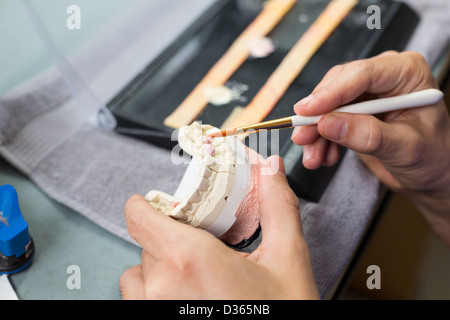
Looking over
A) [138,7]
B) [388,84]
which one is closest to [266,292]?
[388,84]

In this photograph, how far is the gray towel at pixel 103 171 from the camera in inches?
29.4

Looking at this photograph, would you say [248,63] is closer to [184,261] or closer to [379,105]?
[379,105]

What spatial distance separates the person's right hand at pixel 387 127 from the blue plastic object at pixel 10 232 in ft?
1.45

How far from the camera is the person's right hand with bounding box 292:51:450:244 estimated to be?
661 millimetres

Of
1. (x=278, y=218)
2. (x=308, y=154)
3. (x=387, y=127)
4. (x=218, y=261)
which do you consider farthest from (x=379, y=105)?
(x=218, y=261)

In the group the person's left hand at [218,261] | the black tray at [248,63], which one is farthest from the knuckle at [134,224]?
the black tray at [248,63]

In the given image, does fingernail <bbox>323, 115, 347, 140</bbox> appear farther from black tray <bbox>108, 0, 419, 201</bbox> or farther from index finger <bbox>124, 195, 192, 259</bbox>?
index finger <bbox>124, 195, 192, 259</bbox>

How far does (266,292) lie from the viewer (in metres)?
0.50

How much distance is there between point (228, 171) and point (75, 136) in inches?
16.9

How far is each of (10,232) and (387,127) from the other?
58 cm

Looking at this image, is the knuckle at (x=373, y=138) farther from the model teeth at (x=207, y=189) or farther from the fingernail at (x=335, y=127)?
the model teeth at (x=207, y=189)
